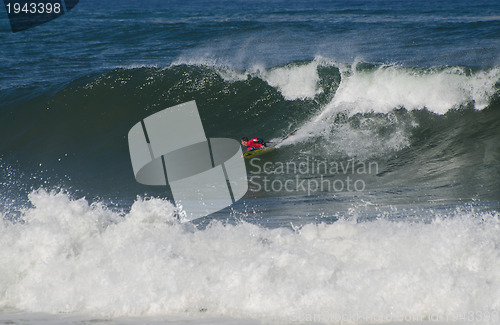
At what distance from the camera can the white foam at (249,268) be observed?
15.5 feet

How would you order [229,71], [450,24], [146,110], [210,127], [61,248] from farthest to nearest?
[450,24], [229,71], [146,110], [210,127], [61,248]

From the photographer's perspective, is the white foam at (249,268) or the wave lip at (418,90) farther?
the wave lip at (418,90)

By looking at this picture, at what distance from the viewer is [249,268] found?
5152 mm

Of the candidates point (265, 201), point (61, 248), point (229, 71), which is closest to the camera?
point (61, 248)

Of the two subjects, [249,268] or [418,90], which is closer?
[249,268]

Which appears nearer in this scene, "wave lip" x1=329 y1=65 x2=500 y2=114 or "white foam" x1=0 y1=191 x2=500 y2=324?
"white foam" x1=0 y1=191 x2=500 y2=324

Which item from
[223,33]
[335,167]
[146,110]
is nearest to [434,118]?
[335,167]

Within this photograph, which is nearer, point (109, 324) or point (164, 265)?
point (109, 324)

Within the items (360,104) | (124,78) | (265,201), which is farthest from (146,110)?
(265,201)

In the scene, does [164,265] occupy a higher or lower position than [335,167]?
higher

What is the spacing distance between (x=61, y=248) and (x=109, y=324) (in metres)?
1.42

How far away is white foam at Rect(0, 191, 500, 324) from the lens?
4715 mm

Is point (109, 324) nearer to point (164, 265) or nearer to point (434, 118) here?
point (164, 265)

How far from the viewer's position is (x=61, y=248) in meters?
5.79
